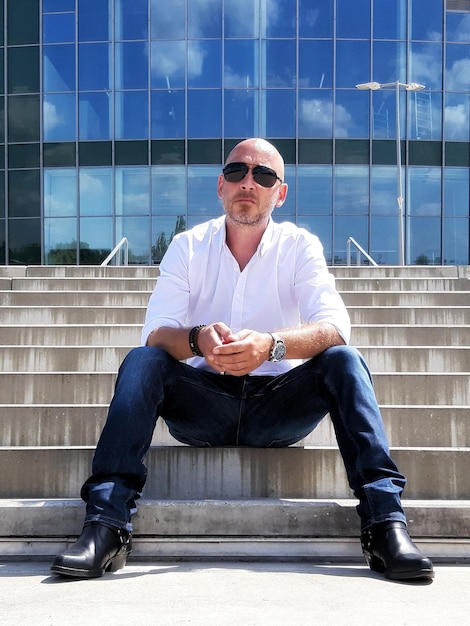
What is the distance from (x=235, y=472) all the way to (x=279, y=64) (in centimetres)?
2091

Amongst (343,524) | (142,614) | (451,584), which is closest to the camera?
(142,614)

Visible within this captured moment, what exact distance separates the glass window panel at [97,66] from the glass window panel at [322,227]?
6.61m

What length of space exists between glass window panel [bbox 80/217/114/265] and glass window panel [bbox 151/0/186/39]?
536cm

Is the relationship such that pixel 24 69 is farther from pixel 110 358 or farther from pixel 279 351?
pixel 279 351

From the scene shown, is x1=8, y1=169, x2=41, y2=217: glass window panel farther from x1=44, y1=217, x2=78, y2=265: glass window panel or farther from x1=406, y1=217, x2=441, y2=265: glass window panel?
x1=406, y1=217, x2=441, y2=265: glass window panel

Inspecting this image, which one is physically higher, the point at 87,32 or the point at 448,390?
the point at 87,32

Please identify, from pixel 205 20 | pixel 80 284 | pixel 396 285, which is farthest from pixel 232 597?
pixel 205 20

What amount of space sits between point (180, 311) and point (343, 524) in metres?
1.04

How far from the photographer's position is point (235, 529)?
3020 millimetres

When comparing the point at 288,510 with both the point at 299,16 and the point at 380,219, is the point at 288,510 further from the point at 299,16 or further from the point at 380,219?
the point at 299,16

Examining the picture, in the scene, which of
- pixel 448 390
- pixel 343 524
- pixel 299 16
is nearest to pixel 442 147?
pixel 299 16

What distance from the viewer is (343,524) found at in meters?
2.99

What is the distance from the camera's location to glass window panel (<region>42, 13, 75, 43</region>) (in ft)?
76.2

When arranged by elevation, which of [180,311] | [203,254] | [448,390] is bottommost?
[448,390]
